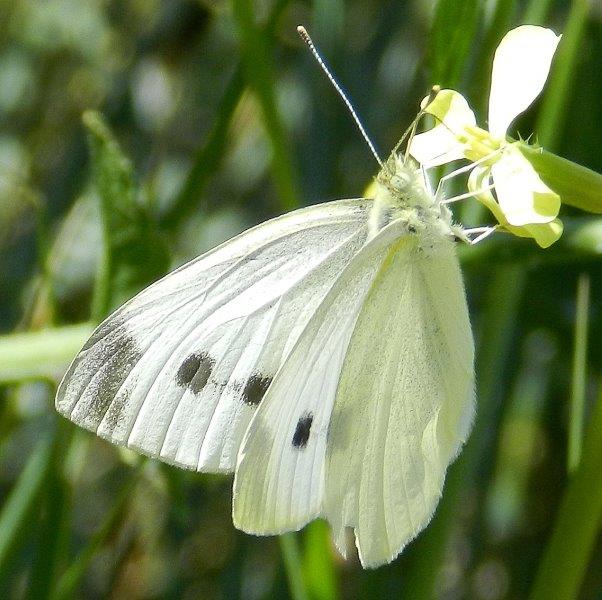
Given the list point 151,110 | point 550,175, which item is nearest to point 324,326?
point 550,175

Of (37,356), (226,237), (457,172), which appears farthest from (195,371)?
(226,237)

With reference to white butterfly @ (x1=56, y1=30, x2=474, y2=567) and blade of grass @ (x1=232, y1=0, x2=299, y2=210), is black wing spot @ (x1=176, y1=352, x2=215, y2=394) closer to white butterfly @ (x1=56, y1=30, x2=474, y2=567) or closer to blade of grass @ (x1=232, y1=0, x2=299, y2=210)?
white butterfly @ (x1=56, y1=30, x2=474, y2=567)

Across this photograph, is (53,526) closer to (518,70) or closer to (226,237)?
(518,70)

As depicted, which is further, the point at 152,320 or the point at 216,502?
the point at 216,502

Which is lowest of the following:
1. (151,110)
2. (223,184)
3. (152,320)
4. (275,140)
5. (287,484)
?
(287,484)

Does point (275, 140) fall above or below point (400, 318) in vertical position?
above

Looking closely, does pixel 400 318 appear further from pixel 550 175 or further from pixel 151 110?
pixel 151 110

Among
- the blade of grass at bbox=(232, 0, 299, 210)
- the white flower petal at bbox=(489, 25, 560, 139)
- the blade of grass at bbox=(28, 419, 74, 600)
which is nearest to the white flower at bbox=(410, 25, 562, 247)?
the white flower petal at bbox=(489, 25, 560, 139)
